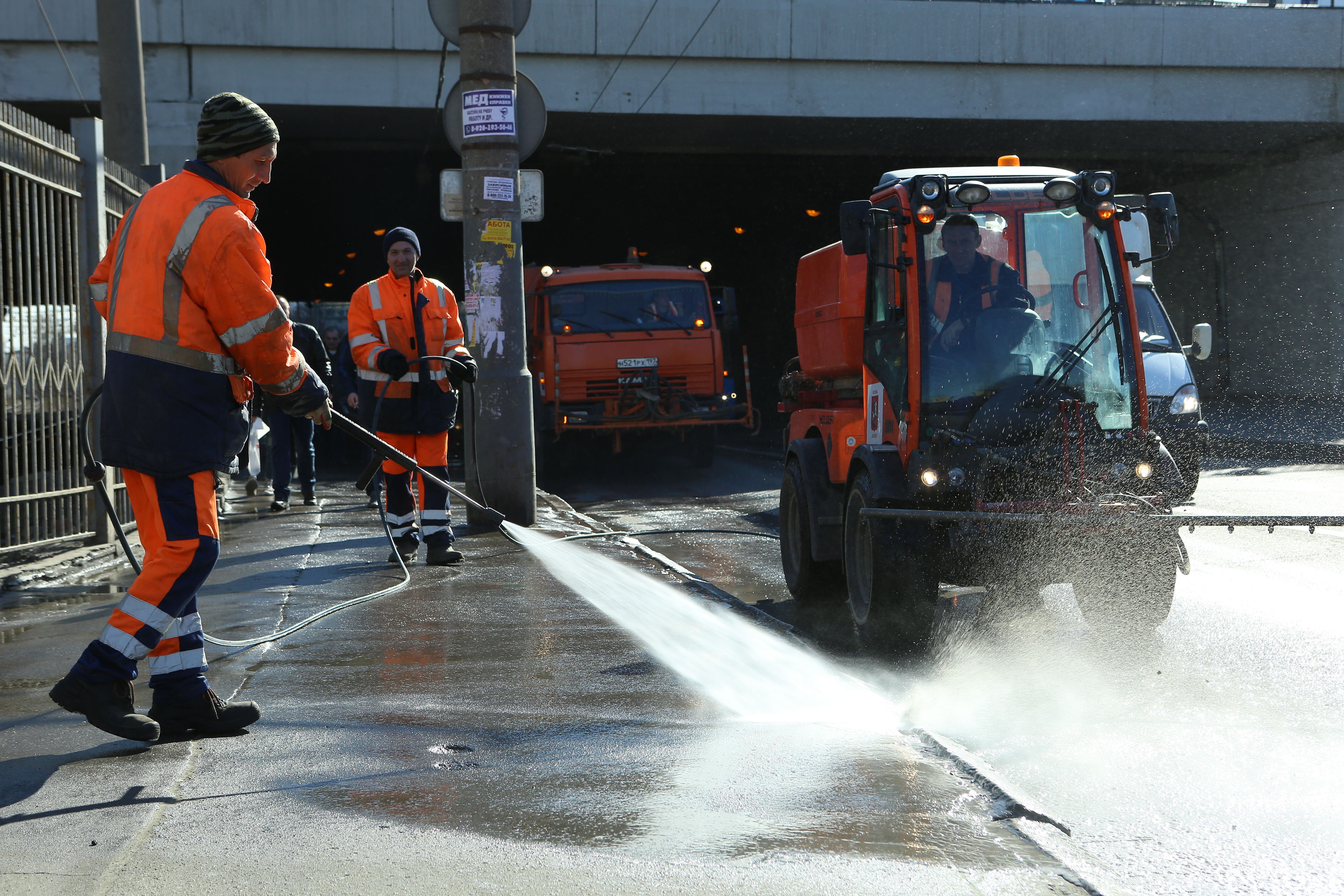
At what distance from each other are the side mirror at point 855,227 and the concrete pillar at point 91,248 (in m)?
5.06

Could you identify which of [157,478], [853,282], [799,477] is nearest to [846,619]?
[799,477]

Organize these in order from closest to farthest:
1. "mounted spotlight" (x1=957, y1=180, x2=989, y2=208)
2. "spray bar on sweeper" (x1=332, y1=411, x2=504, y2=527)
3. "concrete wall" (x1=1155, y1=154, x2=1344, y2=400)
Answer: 1. "spray bar on sweeper" (x1=332, y1=411, x2=504, y2=527)
2. "mounted spotlight" (x1=957, y1=180, x2=989, y2=208)
3. "concrete wall" (x1=1155, y1=154, x2=1344, y2=400)

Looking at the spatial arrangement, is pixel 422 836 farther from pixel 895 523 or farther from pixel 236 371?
pixel 895 523

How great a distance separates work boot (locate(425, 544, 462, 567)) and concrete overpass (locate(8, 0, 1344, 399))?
11.8 meters

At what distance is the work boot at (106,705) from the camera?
13.5 ft

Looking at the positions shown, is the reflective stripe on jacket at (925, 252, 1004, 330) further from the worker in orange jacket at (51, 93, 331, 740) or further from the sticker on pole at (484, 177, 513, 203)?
the sticker on pole at (484, 177, 513, 203)

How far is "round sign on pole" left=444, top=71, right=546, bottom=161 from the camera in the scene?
10.2m

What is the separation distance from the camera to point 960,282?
6.28 m

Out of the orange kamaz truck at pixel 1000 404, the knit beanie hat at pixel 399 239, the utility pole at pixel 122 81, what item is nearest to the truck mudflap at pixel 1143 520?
the orange kamaz truck at pixel 1000 404

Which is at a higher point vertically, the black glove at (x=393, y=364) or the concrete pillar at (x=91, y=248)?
the concrete pillar at (x=91, y=248)

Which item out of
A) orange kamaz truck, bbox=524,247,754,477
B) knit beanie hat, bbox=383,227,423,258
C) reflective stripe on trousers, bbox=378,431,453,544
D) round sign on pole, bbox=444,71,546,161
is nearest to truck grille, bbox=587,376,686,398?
orange kamaz truck, bbox=524,247,754,477

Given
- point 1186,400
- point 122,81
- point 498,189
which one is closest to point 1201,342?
point 1186,400

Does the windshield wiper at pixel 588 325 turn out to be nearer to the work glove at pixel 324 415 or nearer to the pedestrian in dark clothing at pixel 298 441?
the pedestrian in dark clothing at pixel 298 441

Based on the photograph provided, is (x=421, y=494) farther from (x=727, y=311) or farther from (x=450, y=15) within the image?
(x=727, y=311)
